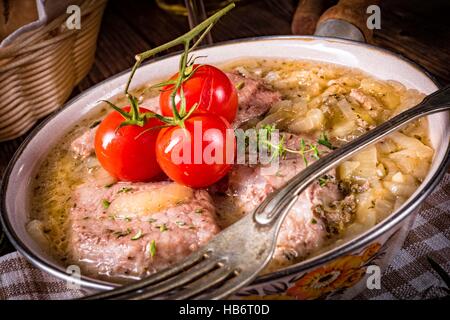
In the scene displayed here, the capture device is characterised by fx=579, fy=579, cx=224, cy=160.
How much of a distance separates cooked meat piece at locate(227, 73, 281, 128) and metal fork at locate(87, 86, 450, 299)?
571mm

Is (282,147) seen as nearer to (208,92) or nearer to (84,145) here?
(208,92)

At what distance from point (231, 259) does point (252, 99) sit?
0.89 m

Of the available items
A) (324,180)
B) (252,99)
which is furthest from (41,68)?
(324,180)

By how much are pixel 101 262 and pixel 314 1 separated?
1.93 m

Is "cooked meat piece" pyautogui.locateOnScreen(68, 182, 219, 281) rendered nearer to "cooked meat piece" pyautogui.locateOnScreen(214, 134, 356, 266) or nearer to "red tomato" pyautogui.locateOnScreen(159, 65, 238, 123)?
"cooked meat piece" pyautogui.locateOnScreen(214, 134, 356, 266)

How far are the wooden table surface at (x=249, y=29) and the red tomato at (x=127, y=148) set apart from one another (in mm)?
1033

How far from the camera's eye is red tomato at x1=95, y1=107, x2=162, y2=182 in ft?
5.62

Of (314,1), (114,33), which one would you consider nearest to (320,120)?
(314,1)

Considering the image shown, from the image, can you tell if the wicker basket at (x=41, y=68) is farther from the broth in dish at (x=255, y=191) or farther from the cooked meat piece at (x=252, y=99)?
the cooked meat piece at (x=252, y=99)

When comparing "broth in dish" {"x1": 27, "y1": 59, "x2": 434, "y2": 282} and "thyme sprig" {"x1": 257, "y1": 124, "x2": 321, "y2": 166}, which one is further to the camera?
"thyme sprig" {"x1": 257, "y1": 124, "x2": 321, "y2": 166}

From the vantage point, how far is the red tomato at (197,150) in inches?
61.9

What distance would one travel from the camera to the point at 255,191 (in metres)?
1.69

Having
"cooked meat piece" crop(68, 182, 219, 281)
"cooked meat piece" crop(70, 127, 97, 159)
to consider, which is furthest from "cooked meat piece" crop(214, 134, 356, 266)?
"cooked meat piece" crop(70, 127, 97, 159)

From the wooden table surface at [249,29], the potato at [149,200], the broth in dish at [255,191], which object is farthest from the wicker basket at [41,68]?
the potato at [149,200]
